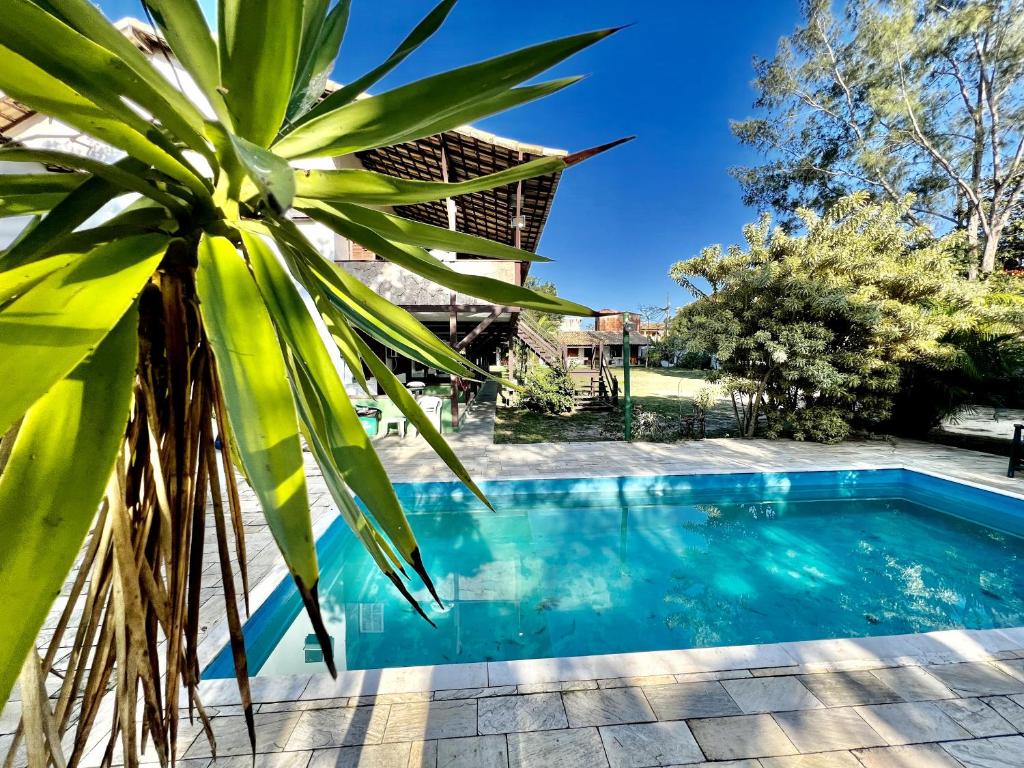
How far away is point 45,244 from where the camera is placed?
2.24 ft

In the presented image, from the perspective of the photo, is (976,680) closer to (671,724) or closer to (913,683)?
(913,683)

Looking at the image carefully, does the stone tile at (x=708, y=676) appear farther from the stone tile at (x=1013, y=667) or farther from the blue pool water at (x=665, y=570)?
the stone tile at (x=1013, y=667)

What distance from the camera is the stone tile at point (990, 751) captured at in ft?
6.84

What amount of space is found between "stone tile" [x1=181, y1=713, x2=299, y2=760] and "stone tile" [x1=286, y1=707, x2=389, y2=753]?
0.04 m

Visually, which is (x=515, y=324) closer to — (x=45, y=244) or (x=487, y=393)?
(x=487, y=393)

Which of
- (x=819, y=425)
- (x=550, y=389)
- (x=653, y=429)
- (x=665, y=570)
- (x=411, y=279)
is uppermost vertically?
(x=411, y=279)

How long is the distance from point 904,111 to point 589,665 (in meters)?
22.5

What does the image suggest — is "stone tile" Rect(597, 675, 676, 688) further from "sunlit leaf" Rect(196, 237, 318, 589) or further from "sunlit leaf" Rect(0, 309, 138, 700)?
"sunlit leaf" Rect(0, 309, 138, 700)

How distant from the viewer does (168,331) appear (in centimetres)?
74

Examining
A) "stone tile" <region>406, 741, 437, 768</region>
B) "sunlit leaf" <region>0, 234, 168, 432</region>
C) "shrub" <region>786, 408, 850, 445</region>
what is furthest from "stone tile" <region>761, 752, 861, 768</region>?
"shrub" <region>786, 408, 850, 445</region>

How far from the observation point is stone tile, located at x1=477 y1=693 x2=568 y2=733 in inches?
91.1

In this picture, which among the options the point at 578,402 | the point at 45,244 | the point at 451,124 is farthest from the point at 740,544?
the point at 578,402

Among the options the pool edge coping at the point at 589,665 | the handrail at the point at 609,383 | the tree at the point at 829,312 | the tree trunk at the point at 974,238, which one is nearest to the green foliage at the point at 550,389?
the handrail at the point at 609,383

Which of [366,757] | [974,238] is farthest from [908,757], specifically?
[974,238]
